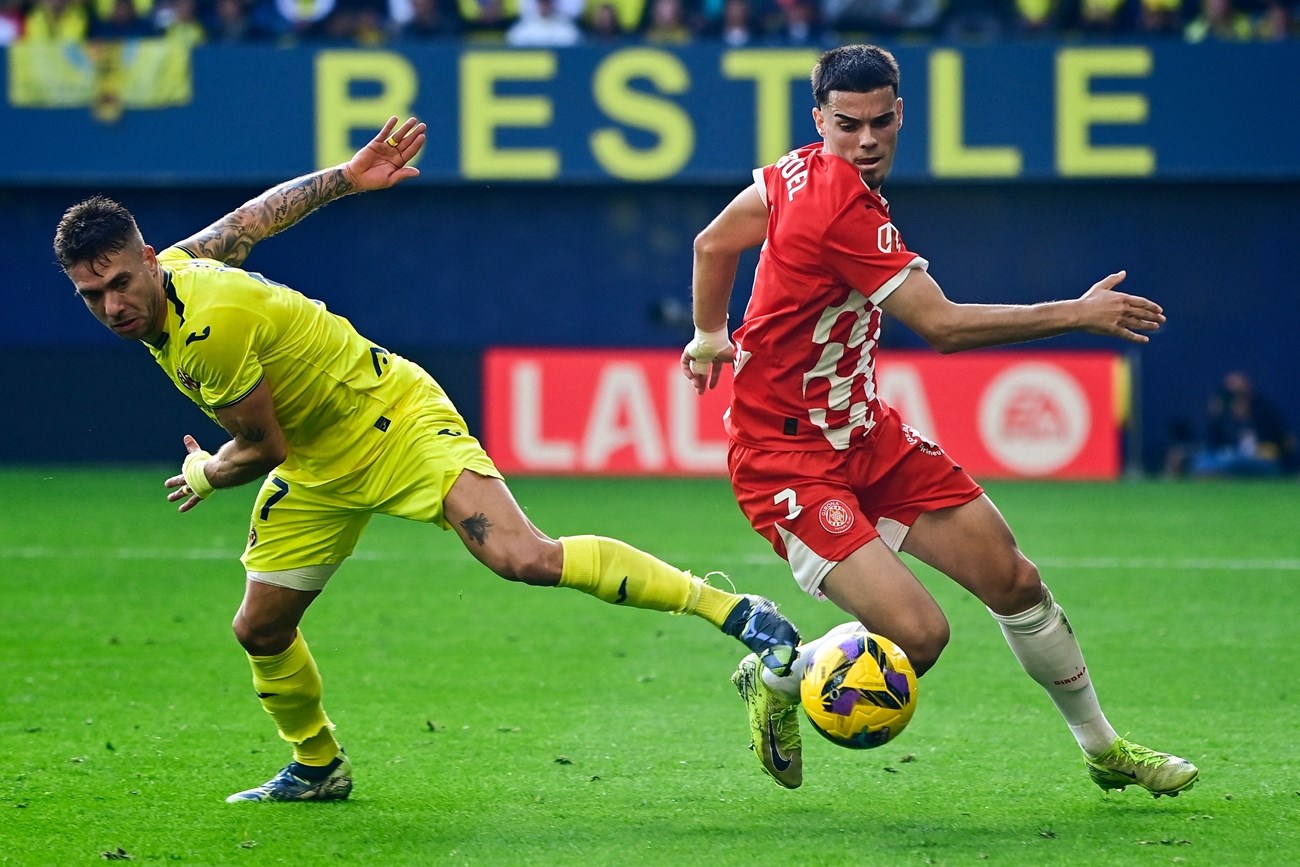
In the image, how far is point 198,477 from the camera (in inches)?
205

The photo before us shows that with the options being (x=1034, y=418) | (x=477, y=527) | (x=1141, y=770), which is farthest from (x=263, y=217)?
(x=1034, y=418)

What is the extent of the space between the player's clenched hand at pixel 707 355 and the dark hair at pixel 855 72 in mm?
878

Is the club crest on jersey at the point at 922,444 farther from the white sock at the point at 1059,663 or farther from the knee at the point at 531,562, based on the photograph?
the knee at the point at 531,562

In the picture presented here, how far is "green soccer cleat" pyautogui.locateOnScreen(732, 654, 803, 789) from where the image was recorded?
523cm

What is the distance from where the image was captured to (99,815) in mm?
5242

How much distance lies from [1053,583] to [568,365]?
21.9 ft

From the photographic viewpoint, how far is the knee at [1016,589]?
5.16 meters

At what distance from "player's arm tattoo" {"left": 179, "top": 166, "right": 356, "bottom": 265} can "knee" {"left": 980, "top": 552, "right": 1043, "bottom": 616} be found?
2557 mm

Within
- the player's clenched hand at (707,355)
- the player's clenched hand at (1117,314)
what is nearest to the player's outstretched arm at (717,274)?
the player's clenched hand at (707,355)

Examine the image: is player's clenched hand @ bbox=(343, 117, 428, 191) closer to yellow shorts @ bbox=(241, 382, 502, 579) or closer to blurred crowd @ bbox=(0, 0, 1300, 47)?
yellow shorts @ bbox=(241, 382, 502, 579)

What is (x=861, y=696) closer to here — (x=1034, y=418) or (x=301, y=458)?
(x=301, y=458)

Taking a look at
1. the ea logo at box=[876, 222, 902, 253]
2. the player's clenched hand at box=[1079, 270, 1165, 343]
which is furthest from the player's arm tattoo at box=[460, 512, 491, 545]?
the player's clenched hand at box=[1079, 270, 1165, 343]

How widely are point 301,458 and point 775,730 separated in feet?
5.62

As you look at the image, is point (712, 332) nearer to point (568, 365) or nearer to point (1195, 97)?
point (568, 365)
